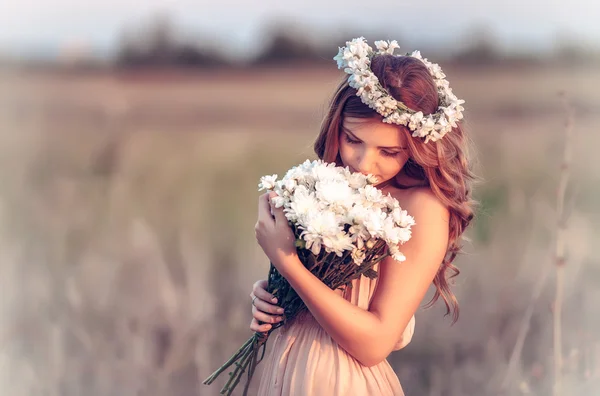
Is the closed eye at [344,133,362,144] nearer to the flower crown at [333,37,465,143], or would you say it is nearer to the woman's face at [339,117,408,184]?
the woman's face at [339,117,408,184]

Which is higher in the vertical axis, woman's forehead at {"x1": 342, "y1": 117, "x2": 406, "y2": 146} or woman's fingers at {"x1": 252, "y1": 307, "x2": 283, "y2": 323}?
woman's forehead at {"x1": 342, "y1": 117, "x2": 406, "y2": 146}

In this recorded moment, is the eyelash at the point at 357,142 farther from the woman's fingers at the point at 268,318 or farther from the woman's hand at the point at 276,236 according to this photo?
the woman's fingers at the point at 268,318

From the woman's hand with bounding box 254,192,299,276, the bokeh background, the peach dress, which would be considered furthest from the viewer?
the bokeh background

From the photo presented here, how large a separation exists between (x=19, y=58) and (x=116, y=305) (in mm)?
1348

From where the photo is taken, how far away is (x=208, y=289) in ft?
11.9

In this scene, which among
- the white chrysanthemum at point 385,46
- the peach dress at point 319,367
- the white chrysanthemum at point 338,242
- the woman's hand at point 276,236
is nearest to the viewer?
the white chrysanthemum at point 338,242

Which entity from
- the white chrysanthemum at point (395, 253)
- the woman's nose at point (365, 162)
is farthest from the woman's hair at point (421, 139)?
the white chrysanthemum at point (395, 253)

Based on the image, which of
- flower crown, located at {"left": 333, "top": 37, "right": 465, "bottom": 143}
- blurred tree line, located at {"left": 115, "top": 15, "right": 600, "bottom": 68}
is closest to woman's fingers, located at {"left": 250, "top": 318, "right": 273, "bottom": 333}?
flower crown, located at {"left": 333, "top": 37, "right": 465, "bottom": 143}

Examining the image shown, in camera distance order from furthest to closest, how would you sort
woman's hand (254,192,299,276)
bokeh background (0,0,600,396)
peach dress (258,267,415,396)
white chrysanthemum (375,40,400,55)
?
bokeh background (0,0,600,396), white chrysanthemum (375,40,400,55), peach dress (258,267,415,396), woman's hand (254,192,299,276)

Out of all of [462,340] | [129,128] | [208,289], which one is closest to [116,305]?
[208,289]

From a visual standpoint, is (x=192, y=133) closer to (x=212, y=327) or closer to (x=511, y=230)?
(x=212, y=327)

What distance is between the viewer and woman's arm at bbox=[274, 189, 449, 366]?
6.80 ft

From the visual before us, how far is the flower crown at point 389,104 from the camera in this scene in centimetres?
211

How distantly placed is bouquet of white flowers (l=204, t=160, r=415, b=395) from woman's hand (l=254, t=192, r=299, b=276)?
2cm
